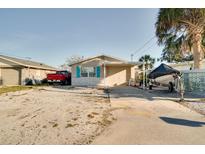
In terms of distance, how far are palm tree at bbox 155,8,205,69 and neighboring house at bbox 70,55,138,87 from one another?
253 inches

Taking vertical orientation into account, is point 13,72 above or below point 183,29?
below

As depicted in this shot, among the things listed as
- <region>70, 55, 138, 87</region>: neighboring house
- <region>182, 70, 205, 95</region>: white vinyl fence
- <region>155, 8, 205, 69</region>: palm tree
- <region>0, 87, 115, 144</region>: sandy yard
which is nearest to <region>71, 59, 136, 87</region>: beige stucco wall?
<region>70, 55, 138, 87</region>: neighboring house

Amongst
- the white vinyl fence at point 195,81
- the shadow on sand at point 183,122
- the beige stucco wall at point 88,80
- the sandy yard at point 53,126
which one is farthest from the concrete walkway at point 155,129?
the beige stucco wall at point 88,80

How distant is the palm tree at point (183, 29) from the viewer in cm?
1235

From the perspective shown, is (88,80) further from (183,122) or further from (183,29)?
(183,122)

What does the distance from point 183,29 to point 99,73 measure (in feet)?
31.3

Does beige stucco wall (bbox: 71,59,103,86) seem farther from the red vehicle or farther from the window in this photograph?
the red vehicle

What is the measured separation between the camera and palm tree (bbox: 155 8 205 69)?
12.4 metres

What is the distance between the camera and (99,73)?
780 inches

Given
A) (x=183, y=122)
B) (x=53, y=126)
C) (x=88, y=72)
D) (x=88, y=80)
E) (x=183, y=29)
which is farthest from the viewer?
(x=88, y=72)

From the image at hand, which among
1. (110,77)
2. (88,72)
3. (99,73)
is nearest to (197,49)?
(110,77)

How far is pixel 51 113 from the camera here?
21.2ft

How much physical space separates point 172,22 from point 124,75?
8790 mm

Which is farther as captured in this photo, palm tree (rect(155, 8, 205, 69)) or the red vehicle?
the red vehicle
